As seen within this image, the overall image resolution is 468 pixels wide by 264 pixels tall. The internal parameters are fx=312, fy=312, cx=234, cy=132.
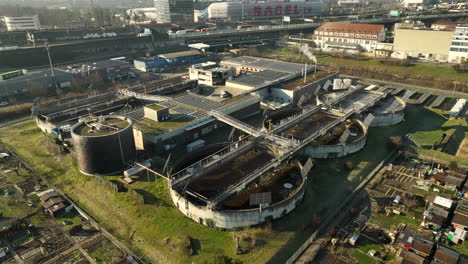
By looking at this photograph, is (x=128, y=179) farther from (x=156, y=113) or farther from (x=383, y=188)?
(x=383, y=188)

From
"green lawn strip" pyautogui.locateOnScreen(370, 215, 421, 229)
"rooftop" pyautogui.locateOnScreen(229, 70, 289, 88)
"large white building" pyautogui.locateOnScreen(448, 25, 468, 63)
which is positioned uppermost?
"large white building" pyautogui.locateOnScreen(448, 25, 468, 63)

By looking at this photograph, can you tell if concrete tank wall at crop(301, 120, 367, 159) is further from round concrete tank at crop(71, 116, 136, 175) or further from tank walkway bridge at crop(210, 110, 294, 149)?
round concrete tank at crop(71, 116, 136, 175)

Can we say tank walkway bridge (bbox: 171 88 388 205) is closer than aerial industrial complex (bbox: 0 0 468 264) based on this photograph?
No

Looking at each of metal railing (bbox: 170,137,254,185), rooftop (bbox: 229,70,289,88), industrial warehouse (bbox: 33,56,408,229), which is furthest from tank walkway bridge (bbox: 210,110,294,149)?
rooftop (bbox: 229,70,289,88)

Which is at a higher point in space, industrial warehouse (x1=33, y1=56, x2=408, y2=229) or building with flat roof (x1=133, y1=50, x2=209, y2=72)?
building with flat roof (x1=133, y1=50, x2=209, y2=72)

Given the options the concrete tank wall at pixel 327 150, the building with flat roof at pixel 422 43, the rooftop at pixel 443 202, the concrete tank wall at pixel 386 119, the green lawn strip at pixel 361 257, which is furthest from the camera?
the building with flat roof at pixel 422 43

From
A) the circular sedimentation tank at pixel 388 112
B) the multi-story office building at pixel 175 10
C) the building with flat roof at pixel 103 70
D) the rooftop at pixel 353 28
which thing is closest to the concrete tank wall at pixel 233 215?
the circular sedimentation tank at pixel 388 112

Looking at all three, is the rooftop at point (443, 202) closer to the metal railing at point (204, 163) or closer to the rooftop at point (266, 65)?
the metal railing at point (204, 163)
